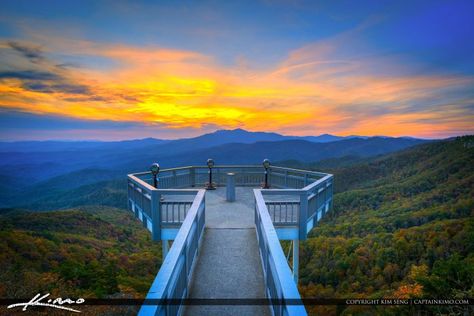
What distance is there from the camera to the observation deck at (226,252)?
10.5ft

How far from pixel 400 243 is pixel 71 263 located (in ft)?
163

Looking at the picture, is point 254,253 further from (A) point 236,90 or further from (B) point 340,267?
(B) point 340,267

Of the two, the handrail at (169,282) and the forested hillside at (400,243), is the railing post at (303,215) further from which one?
the forested hillside at (400,243)

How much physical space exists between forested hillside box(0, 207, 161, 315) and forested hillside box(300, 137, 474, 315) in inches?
1026

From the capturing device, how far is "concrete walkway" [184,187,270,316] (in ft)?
14.9

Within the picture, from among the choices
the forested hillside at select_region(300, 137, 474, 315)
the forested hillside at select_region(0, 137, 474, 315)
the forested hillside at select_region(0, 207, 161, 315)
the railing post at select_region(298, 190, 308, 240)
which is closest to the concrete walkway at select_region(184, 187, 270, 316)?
the railing post at select_region(298, 190, 308, 240)

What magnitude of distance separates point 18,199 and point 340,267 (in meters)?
239

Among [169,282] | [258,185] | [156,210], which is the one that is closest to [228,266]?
[169,282]

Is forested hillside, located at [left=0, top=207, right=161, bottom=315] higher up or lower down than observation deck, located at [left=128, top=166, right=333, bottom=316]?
lower down

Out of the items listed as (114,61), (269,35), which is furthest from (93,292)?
(269,35)

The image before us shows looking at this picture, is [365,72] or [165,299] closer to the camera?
[165,299]

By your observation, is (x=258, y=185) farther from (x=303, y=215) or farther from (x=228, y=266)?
(x=228, y=266)

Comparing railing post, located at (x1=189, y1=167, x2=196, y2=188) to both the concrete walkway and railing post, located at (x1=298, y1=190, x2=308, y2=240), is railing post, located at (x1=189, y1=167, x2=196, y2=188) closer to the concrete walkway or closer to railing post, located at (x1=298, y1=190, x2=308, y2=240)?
the concrete walkway

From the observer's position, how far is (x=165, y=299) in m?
2.88
